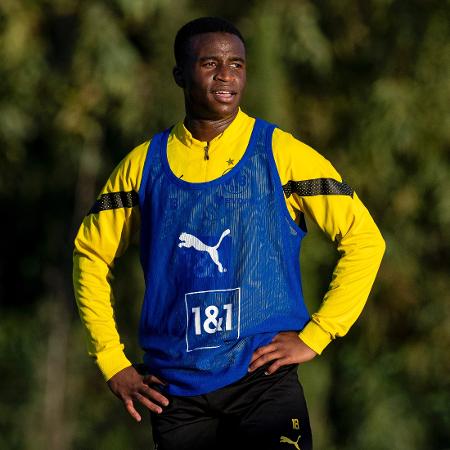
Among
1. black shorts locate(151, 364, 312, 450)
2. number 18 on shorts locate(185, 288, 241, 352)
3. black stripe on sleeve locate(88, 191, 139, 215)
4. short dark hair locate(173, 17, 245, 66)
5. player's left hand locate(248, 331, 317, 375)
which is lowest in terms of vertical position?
black shorts locate(151, 364, 312, 450)

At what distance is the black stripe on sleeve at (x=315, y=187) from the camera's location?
13.0 ft

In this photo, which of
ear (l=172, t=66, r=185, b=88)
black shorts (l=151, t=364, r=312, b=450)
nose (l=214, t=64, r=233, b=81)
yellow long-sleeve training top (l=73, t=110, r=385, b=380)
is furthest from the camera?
ear (l=172, t=66, r=185, b=88)

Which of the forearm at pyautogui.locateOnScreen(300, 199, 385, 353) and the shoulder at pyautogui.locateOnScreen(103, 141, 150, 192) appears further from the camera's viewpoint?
the shoulder at pyautogui.locateOnScreen(103, 141, 150, 192)

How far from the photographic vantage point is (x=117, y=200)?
13.8 feet

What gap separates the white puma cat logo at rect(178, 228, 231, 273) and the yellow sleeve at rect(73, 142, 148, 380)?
0.90 ft

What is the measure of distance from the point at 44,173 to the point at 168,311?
9353mm

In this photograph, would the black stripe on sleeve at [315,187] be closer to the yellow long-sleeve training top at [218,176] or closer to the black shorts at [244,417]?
the yellow long-sleeve training top at [218,176]

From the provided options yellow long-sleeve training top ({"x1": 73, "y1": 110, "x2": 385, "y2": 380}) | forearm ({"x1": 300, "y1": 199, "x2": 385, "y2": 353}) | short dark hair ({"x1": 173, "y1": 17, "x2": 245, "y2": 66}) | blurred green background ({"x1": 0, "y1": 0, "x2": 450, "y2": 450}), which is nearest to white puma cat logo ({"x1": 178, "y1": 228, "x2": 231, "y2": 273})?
yellow long-sleeve training top ({"x1": 73, "y1": 110, "x2": 385, "y2": 380})

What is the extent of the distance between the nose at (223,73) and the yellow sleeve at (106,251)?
35 cm

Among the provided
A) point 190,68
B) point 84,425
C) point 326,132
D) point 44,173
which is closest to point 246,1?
point 326,132

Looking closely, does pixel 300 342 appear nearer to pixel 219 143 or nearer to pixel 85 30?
pixel 219 143

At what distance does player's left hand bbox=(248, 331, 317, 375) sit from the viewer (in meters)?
3.89

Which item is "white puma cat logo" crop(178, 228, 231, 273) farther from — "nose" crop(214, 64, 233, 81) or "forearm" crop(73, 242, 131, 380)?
"nose" crop(214, 64, 233, 81)

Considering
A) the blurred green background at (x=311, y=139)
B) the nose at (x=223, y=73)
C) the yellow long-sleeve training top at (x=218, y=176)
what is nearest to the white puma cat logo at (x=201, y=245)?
the yellow long-sleeve training top at (x=218, y=176)
